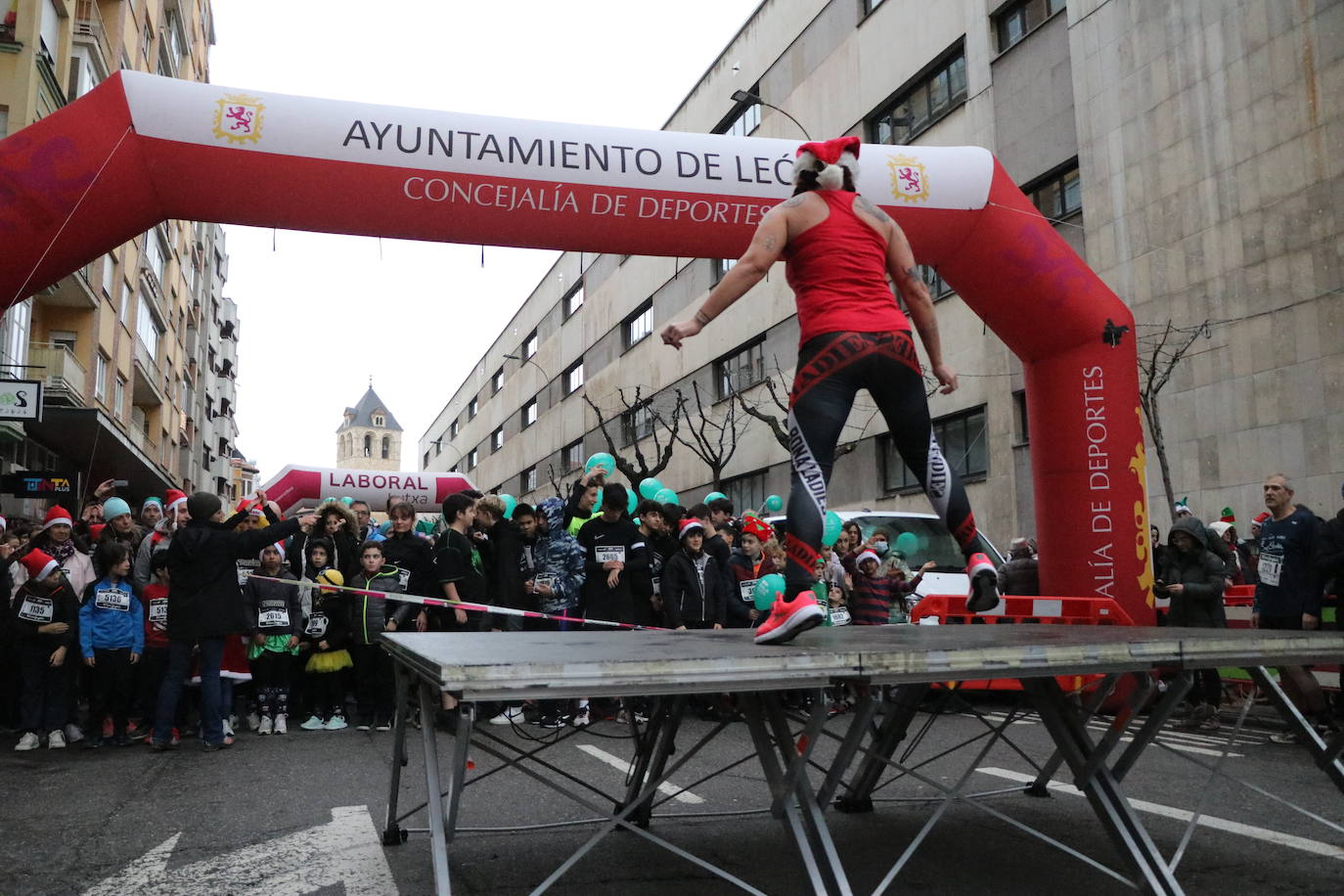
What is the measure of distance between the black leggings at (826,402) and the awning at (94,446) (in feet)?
55.0

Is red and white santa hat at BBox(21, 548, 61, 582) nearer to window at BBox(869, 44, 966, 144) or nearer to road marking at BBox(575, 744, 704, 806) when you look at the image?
road marking at BBox(575, 744, 704, 806)

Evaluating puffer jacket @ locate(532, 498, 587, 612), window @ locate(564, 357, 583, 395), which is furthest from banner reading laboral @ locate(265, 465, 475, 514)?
puffer jacket @ locate(532, 498, 587, 612)

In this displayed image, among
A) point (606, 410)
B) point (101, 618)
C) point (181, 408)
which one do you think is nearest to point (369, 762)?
point (101, 618)

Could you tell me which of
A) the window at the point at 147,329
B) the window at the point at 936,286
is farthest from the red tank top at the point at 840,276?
the window at the point at 147,329

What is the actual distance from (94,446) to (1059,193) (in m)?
18.5

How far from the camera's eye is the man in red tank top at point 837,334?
4.19m

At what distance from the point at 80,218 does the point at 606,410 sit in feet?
110

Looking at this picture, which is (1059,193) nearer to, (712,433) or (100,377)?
Answer: (712,433)

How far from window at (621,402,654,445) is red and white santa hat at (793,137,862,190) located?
30.6m

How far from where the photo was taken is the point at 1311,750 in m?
4.32

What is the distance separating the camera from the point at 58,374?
71.3 ft

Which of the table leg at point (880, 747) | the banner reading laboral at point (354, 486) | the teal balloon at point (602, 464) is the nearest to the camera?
the table leg at point (880, 747)

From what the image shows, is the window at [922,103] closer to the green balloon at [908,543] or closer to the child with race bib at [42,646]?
the green balloon at [908,543]

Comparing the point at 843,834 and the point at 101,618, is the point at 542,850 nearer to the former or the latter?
the point at 843,834
